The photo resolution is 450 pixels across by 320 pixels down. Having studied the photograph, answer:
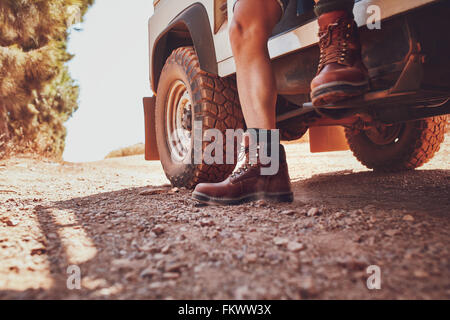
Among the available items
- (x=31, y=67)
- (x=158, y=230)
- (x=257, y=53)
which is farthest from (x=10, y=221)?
(x=31, y=67)

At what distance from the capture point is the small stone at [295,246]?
34.4 inches

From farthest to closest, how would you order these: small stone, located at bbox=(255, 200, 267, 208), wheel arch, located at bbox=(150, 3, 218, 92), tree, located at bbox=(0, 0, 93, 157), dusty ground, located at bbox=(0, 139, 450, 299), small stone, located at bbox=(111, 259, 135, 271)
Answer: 1. tree, located at bbox=(0, 0, 93, 157)
2. wheel arch, located at bbox=(150, 3, 218, 92)
3. small stone, located at bbox=(255, 200, 267, 208)
4. small stone, located at bbox=(111, 259, 135, 271)
5. dusty ground, located at bbox=(0, 139, 450, 299)

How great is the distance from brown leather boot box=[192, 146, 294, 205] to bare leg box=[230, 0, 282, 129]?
0.20 m

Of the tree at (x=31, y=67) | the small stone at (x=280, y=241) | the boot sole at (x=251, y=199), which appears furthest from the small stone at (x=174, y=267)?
the tree at (x=31, y=67)

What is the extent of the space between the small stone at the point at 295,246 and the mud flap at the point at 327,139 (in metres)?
2.07

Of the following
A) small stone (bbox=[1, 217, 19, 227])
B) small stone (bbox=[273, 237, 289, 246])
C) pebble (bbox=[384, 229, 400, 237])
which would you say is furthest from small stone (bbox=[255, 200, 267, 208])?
small stone (bbox=[1, 217, 19, 227])

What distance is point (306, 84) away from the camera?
157cm

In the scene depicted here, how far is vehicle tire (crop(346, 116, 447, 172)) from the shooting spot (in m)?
2.55

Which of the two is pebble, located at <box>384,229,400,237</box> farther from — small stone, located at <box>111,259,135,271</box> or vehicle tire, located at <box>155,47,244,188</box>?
vehicle tire, located at <box>155,47,244,188</box>

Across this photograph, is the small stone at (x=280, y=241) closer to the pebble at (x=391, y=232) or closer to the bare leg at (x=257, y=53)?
the pebble at (x=391, y=232)

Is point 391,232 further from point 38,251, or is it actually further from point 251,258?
point 38,251

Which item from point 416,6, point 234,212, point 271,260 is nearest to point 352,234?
point 271,260

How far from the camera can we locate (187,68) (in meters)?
2.09

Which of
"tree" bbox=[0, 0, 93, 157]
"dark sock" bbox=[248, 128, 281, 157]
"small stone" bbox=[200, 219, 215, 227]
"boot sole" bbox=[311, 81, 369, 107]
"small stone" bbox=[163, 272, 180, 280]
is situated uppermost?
"tree" bbox=[0, 0, 93, 157]
